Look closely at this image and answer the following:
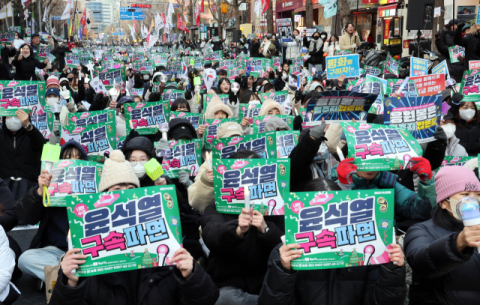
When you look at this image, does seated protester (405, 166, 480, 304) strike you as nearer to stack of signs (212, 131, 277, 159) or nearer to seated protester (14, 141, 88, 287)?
stack of signs (212, 131, 277, 159)

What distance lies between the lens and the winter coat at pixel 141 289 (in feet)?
9.18

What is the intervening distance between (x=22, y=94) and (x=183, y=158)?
277 cm

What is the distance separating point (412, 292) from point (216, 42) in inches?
1167

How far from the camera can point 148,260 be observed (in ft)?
9.37

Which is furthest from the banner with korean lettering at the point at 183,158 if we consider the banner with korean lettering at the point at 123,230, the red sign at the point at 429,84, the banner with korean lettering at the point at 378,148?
the banner with korean lettering at the point at 123,230

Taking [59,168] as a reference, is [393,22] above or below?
above

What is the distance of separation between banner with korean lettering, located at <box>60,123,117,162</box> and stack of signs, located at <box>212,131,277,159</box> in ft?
5.93

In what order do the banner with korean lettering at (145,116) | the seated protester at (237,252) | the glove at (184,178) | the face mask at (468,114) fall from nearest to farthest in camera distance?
the seated protester at (237,252) < the glove at (184,178) < the face mask at (468,114) < the banner with korean lettering at (145,116)

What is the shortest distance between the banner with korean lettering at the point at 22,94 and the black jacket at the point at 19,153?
424 mm

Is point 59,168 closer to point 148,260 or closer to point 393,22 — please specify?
point 148,260

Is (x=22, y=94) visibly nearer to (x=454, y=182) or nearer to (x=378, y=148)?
(x=378, y=148)

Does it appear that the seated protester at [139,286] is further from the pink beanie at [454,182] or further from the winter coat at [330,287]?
the pink beanie at [454,182]

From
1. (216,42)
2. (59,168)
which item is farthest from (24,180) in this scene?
(216,42)

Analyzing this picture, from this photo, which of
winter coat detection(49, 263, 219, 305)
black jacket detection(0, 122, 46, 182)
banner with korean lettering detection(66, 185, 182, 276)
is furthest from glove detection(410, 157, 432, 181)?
black jacket detection(0, 122, 46, 182)
